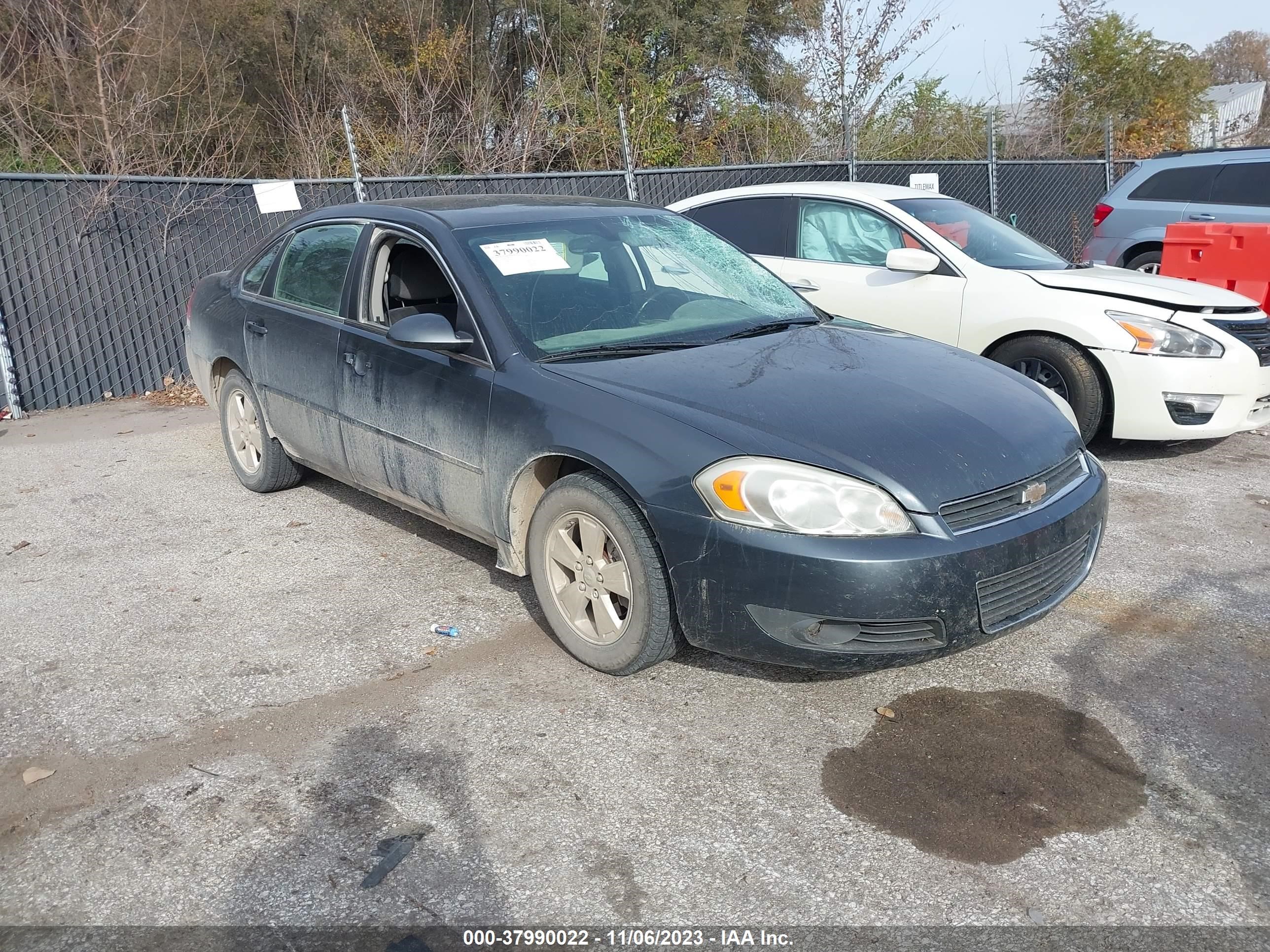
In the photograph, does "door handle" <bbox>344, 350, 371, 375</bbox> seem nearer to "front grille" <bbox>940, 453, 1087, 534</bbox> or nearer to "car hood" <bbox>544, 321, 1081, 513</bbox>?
"car hood" <bbox>544, 321, 1081, 513</bbox>

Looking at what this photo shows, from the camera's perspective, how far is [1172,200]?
418 inches

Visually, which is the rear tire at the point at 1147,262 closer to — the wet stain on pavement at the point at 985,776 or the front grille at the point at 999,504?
the front grille at the point at 999,504

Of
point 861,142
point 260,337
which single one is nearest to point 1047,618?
point 260,337

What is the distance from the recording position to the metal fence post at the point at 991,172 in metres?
13.0

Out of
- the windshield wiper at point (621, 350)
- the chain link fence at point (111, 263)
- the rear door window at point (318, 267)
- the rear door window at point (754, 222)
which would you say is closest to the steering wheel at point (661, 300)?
the windshield wiper at point (621, 350)

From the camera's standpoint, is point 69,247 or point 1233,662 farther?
point 69,247

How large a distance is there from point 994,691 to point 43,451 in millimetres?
6531

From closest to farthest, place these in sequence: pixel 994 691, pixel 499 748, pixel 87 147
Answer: pixel 499 748 → pixel 994 691 → pixel 87 147

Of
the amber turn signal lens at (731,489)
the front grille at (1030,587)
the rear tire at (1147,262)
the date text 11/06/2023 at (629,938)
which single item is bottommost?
the date text 11/06/2023 at (629,938)

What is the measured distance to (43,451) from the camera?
24.2 feet

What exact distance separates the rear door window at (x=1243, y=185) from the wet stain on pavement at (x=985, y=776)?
8.78 metres

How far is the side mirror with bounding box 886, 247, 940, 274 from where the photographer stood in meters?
6.47

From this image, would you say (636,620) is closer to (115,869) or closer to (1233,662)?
(115,869)

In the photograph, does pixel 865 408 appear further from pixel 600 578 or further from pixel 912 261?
pixel 912 261
